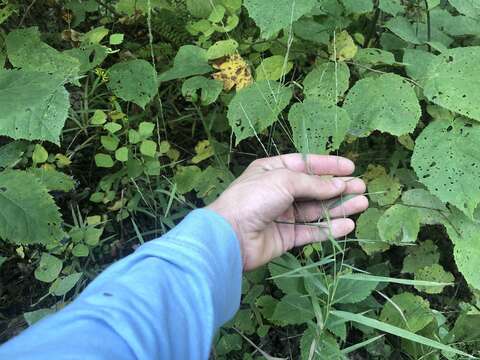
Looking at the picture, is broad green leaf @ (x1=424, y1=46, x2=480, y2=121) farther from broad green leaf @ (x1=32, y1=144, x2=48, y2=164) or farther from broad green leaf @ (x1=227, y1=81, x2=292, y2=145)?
broad green leaf @ (x1=32, y1=144, x2=48, y2=164)

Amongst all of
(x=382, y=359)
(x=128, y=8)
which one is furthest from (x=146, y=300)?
(x=128, y=8)

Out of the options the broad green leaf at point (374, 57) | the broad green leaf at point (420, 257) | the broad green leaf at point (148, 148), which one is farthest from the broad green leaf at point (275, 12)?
the broad green leaf at point (420, 257)

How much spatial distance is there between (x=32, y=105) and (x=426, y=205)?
1.14 meters

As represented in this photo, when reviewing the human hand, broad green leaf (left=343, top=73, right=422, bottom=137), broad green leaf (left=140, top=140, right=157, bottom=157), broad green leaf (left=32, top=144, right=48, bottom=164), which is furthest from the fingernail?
broad green leaf (left=32, top=144, right=48, bottom=164)

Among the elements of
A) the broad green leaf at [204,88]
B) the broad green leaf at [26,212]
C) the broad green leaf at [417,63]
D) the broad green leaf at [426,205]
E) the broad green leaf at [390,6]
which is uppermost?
the broad green leaf at [390,6]

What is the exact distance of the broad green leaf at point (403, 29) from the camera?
1555 mm

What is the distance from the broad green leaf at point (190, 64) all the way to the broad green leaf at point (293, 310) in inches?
28.5

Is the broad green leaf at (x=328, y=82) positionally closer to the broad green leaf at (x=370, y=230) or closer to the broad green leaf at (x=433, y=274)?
the broad green leaf at (x=370, y=230)

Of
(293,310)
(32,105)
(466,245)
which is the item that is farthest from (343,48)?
(32,105)

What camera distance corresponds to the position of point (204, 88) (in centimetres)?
151

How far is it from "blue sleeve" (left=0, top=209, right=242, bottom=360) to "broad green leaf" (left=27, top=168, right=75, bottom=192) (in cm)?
58

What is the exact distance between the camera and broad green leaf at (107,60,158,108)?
1515 millimetres

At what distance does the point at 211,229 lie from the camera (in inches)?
44.0

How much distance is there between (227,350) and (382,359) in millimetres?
498
